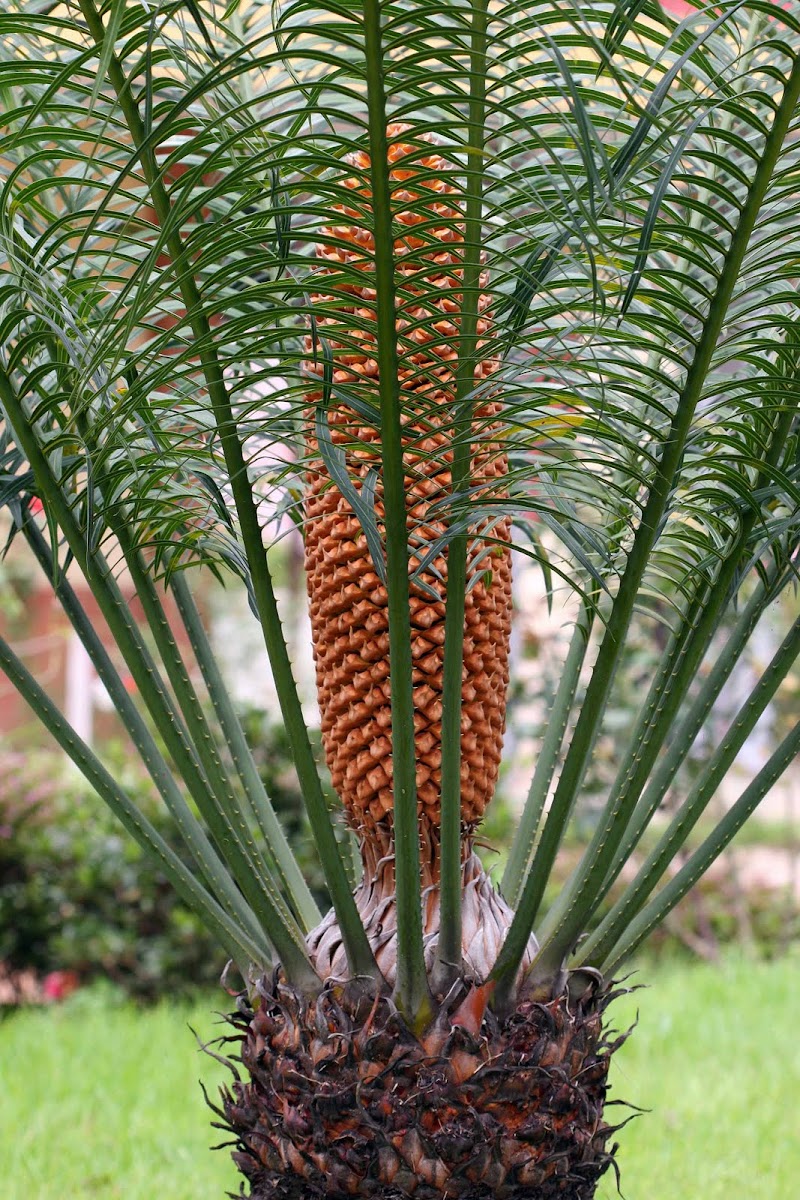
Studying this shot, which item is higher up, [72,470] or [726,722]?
[726,722]

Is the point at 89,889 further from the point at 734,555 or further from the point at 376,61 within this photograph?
the point at 376,61

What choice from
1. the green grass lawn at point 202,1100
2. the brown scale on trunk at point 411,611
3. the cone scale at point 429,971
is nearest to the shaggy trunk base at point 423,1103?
the cone scale at point 429,971

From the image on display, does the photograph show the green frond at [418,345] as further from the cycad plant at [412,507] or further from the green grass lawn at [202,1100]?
the green grass lawn at [202,1100]

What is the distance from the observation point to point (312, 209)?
1.23m

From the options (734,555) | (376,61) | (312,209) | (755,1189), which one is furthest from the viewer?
(755,1189)

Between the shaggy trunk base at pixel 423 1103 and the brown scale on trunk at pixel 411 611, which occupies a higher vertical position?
the brown scale on trunk at pixel 411 611

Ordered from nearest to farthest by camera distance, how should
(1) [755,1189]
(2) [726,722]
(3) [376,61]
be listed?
(3) [376,61] < (1) [755,1189] < (2) [726,722]

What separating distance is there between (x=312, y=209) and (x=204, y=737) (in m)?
0.74

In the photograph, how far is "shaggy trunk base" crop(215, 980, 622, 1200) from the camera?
4.87 ft

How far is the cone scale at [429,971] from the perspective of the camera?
1.49 meters

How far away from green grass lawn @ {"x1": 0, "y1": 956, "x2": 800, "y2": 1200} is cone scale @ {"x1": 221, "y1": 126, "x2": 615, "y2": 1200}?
1020 mm

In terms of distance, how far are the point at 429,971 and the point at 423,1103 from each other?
0.15 metres

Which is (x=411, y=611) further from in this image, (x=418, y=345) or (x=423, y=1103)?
(x=423, y=1103)

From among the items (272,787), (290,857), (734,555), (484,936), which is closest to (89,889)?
(272,787)
